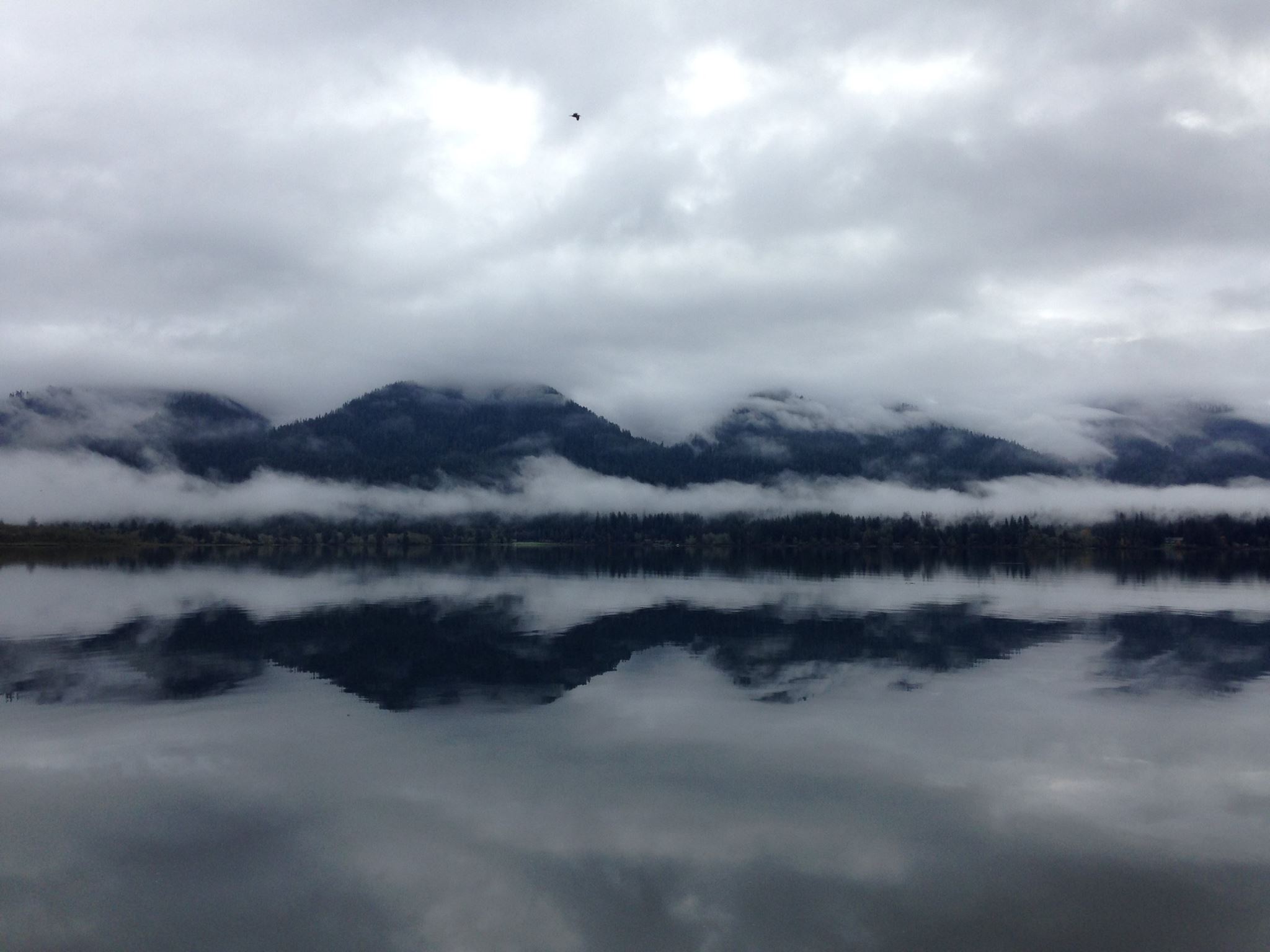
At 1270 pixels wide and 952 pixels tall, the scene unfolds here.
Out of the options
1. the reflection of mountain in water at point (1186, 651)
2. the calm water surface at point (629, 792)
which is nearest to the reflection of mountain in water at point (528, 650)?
the reflection of mountain in water at point (1186, 651)

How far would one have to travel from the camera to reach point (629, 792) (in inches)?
811

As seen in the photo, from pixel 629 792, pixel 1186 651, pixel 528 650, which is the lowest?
pixel 1186 651

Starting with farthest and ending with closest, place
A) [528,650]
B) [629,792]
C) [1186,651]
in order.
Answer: [1186,651], [528,650], [629,792]

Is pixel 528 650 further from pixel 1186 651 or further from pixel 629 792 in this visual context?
pixel 1186 651

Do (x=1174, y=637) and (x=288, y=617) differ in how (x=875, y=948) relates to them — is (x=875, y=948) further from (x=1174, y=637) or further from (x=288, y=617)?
(x=288, y=617)

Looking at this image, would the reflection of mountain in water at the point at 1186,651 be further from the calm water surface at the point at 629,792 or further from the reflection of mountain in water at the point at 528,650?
the calm water surface at the point at 629,792

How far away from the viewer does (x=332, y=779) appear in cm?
2155

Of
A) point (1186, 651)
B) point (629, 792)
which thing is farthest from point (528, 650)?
point (1186, 651)

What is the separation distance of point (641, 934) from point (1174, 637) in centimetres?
4776

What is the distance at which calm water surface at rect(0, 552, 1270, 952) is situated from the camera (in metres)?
14.7

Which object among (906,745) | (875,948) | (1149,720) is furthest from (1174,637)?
(875,948)

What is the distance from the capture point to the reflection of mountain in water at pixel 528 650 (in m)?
33.6

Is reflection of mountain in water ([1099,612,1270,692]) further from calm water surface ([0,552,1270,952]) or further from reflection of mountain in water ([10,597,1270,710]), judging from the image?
calm water surface ([0,552,1270,952])

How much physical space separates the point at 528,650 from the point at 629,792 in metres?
22.2
